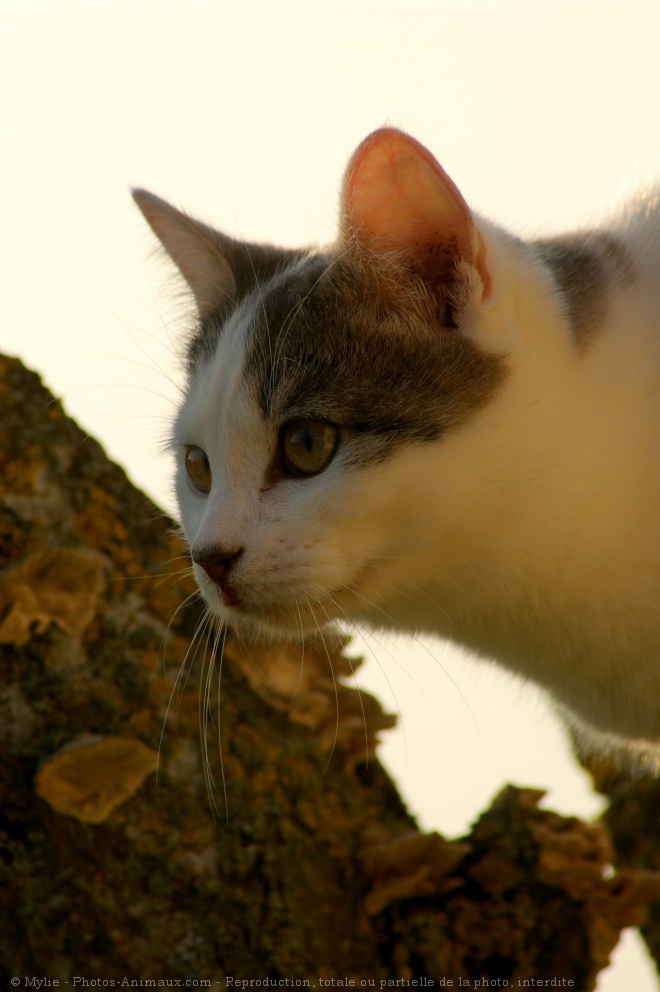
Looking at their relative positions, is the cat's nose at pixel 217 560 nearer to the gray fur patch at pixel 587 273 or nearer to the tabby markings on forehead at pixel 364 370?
the tabby markings on forehead at pixel 364 370

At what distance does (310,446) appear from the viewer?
1657 millimetres

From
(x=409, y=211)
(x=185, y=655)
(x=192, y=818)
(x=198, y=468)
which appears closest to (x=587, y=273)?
(x=409, y=211)

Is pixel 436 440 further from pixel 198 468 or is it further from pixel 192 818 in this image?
pixel 192 818

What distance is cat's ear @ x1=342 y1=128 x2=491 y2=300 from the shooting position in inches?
59.3

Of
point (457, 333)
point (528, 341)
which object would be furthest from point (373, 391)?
point (528, 341)

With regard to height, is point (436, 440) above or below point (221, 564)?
above

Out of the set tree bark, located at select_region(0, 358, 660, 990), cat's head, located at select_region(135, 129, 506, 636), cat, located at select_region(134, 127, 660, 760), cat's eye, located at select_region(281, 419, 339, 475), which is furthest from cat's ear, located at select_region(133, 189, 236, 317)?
cat's eye, located at select_region(281, 419, 339, 475)

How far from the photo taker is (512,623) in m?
1.92

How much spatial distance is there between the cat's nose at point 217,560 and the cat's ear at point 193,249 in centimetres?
76

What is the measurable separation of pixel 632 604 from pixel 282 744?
74 centimetres

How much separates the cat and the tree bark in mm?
222

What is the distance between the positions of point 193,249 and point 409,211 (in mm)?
747

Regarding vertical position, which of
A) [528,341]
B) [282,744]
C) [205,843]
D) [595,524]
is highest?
[528,341]

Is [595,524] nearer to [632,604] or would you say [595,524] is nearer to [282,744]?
[632,604]
